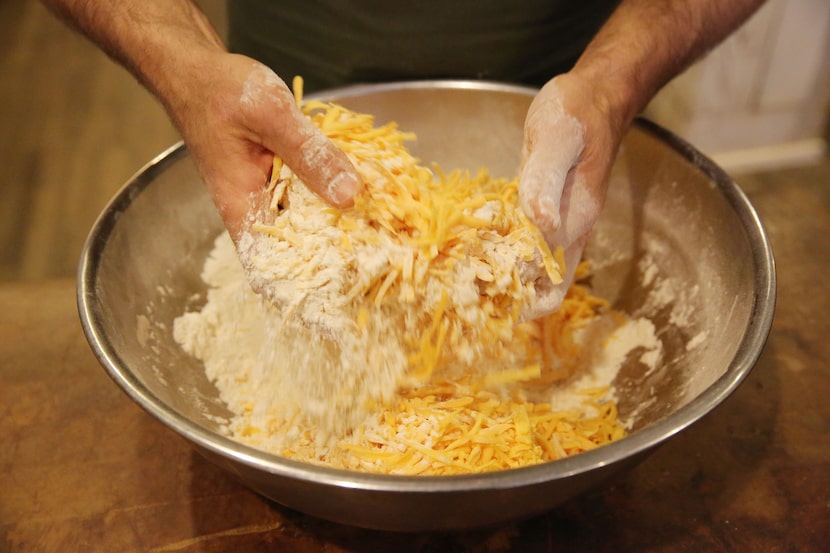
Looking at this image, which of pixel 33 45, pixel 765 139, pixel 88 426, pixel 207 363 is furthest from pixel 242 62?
pixel 33 45

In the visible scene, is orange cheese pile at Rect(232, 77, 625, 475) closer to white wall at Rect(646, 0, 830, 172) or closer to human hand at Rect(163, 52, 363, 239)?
human hand at Rect(163, 52, 363, 239)

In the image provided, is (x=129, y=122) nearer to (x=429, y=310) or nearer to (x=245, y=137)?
(x=245, y=137)

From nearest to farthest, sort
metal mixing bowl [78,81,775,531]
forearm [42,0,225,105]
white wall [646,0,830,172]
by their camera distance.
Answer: metal mixing bowl [78,81,775,531] < forearm [42,0,225,105] < white wall [646,0,830,172]

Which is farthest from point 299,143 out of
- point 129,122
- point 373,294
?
point 129,122

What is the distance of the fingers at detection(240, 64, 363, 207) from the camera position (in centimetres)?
101

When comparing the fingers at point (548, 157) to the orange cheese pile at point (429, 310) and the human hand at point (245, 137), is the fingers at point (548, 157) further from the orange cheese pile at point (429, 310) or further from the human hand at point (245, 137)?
the human hand at point (245, 137)

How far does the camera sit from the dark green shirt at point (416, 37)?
1.51 m

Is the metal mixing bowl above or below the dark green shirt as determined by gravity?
below

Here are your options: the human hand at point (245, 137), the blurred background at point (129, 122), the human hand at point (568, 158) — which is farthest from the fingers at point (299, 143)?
the blurred background at point (129, 122)

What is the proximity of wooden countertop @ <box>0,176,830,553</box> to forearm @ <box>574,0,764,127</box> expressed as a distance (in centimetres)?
61

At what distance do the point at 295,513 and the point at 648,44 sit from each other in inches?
42.9

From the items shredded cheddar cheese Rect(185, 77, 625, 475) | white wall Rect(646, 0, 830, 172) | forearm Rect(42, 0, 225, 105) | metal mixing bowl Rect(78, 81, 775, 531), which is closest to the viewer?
metal mixing bowl Rect(78, 81, 775, 531)

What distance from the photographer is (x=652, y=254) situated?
139cm

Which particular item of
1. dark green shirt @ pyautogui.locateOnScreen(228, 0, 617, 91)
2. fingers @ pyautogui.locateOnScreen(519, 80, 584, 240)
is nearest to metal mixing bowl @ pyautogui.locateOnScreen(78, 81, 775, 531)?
dark green shirt @ pyautogui.locateOnScreen(228, 0, 617, 91)
